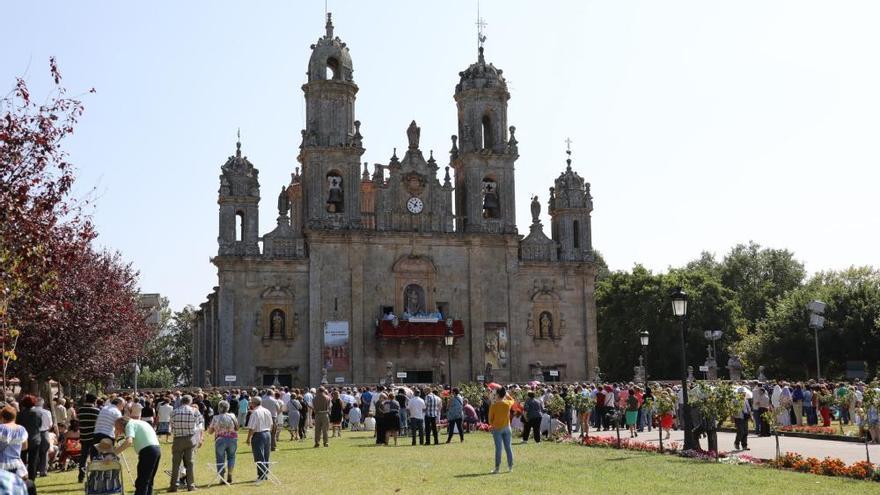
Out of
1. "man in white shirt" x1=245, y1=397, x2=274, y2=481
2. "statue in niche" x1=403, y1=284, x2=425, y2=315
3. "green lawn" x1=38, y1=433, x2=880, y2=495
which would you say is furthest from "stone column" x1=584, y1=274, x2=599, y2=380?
"man in white shirt" x1=245, y1=397, x2=274, y2=481

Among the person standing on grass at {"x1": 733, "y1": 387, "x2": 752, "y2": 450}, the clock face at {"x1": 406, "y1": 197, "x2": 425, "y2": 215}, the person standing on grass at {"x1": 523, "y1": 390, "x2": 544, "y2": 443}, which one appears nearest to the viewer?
the person standing on grass at {"x1": 733, "y1": 387, "x2": 752, "y2": 450}

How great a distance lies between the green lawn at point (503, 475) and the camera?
55.3ft

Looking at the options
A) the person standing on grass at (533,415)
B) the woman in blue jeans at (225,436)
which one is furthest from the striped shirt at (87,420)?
the person standing on grass at (533,415)

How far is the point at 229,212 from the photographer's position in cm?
5372

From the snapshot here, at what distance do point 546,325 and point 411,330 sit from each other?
29.9ft

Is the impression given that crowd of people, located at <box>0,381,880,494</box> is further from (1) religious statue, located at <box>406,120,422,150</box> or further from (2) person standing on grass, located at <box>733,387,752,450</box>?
(1) religious statue, located at <box>406,120,422,150</box>

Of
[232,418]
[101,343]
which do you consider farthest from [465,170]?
[232,418]

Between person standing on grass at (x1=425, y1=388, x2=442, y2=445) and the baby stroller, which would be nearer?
the baby stroller

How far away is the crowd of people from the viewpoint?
16609 millimetres

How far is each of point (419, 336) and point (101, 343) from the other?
23925mm

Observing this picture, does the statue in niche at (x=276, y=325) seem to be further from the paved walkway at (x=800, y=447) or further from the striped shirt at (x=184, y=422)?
the striped shirt at (x=184, y=422)

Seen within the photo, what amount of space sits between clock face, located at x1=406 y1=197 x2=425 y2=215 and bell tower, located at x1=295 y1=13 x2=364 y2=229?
2999 mm

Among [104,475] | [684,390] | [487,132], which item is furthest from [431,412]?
[487,132]

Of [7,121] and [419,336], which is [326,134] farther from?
[7,121]
